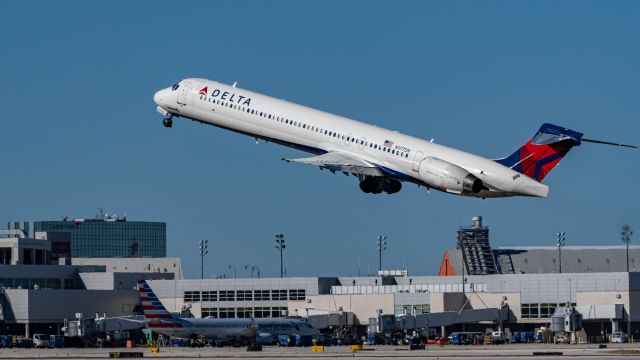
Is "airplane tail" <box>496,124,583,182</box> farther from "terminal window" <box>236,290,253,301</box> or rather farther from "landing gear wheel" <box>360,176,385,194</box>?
"terminal window" <box>236,290,253,301</box>

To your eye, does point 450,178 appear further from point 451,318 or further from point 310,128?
point 451,318

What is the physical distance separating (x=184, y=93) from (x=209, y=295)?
6321 cm

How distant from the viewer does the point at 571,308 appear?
522 feet

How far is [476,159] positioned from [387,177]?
7.92 m

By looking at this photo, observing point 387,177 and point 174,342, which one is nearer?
point 387,177

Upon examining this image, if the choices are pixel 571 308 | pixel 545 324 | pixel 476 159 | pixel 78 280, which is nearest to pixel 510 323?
pixel 545 324

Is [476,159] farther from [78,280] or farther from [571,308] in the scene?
[78,280]

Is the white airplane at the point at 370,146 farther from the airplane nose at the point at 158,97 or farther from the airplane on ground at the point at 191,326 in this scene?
the airplane on ground at the point at 191,326

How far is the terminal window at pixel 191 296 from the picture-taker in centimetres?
18812

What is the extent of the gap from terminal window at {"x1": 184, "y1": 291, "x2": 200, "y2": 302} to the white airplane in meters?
60.5

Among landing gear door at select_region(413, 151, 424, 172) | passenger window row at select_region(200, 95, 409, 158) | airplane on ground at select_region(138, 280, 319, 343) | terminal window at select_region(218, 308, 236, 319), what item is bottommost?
airplane on ground at select_region(138, 280, 319, 343)

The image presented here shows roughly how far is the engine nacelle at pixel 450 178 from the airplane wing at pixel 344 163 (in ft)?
18.4

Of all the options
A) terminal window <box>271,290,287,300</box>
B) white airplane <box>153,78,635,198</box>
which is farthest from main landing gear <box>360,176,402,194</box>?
terminal window <box>271,290,287,300</box>

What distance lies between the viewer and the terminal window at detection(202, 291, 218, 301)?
18750 cm
